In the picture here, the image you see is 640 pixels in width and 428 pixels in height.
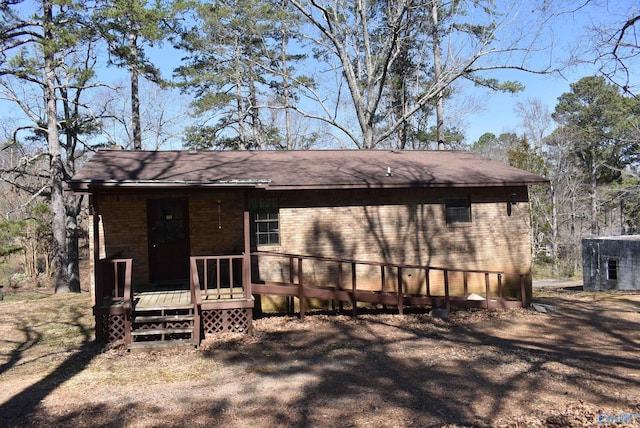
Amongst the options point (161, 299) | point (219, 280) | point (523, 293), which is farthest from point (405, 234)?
point (161, 299)

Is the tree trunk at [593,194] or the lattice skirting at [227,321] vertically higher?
the tree trunk at [593,194]

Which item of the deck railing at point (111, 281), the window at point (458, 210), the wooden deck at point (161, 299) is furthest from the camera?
the window at point (458, 210)

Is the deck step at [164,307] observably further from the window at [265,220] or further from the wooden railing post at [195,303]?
the window at [265,220]

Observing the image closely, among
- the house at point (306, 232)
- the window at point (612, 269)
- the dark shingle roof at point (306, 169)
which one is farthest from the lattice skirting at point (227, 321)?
the window at point (612, 269)

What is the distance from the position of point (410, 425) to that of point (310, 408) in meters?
1.18

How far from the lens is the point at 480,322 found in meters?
9.78

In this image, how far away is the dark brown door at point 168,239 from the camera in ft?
34.7

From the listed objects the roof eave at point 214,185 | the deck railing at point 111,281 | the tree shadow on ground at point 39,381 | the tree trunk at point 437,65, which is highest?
the tree trunk at point 437,65

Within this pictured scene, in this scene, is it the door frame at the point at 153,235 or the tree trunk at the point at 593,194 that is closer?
the door frame at the point at 153,235

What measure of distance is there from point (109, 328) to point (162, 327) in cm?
93

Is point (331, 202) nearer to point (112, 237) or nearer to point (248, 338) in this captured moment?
point (248, 338)

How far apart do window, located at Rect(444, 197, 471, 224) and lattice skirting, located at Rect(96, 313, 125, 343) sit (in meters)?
8.06

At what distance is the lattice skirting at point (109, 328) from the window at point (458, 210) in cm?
806

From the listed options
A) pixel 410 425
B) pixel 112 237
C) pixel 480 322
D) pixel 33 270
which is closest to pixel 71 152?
pixel 33 270
